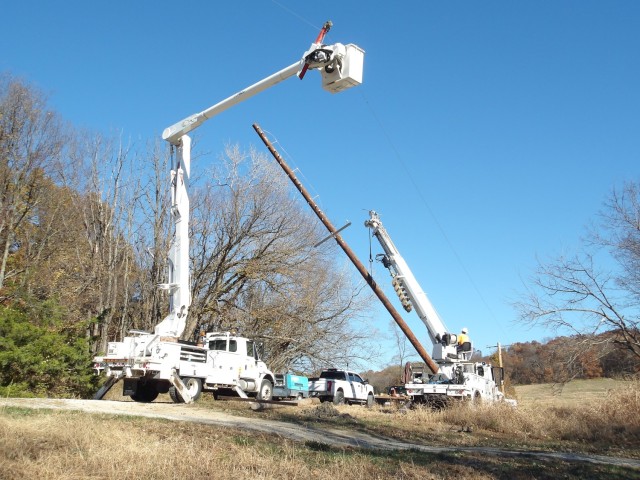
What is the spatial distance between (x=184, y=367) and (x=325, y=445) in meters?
8.47

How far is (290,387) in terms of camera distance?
2672 centimetres

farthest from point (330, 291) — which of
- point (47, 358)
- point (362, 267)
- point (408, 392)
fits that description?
point (47, 358)

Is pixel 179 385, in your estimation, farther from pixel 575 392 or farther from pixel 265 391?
pixel 575 392

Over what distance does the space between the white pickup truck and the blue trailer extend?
69cm

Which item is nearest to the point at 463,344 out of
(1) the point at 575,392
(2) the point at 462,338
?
(2) the point at 462,338

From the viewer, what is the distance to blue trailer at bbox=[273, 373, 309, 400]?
83.1 feet

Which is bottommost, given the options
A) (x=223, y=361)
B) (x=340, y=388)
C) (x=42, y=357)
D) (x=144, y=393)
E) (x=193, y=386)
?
(x=340, y=388)

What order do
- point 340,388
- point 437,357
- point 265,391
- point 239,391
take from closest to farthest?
1. point 239,391
2. point 265,391
3. point 437,357
4. point 340,388

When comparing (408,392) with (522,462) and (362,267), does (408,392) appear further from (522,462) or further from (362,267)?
(522,462)

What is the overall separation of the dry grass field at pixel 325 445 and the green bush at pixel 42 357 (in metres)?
7.27

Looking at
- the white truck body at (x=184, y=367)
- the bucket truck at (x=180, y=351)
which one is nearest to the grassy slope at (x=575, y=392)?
the white truck body at (x=184, y=367)

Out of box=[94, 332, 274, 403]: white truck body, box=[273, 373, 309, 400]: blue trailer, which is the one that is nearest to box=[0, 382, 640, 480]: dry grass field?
box=[94, 332, 274, 403]: white truck body

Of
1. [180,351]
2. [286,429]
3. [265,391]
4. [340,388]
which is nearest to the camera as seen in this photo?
[286,429]

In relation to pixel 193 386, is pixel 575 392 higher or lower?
lower
